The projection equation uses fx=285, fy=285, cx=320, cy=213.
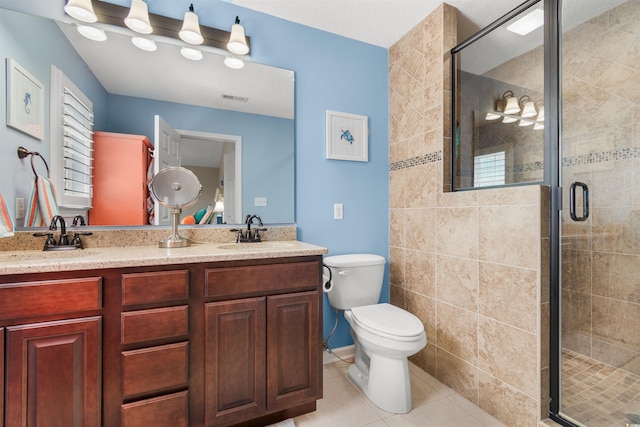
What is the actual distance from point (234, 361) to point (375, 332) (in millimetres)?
731

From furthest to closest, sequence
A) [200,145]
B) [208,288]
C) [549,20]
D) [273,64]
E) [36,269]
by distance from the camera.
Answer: [273,64], [200,145], [549,20], [208,288], [36,269]

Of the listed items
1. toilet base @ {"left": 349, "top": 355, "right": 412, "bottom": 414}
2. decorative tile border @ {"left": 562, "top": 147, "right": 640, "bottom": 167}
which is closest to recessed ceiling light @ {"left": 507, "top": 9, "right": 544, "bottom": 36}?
decorative tile border @ {"left": 562, "top": 147, "right": 640, "bottom": 167}

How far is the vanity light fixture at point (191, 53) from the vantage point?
1743 mm

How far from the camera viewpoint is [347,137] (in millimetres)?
2170

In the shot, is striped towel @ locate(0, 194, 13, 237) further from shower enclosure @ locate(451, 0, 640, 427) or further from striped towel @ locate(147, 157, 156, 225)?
shower enclosure @ locate(451, 0, 640, 427)

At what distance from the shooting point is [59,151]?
148 cm

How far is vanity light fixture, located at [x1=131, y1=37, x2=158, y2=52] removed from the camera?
1.65m

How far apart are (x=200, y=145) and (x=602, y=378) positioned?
8.47 ft

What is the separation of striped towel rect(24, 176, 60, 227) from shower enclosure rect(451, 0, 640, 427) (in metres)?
2.43

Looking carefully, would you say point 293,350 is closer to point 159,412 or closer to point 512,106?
point 159,412

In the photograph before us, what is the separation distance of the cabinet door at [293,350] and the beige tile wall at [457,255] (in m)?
0.88

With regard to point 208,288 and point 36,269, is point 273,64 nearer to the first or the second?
point 208,288

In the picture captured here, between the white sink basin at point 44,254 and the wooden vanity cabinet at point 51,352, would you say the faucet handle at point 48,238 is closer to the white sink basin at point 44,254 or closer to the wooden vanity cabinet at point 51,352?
the white sink basin at point 44,254

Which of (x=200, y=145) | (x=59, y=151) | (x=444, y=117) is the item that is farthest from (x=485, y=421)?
(x=59, y=151)
